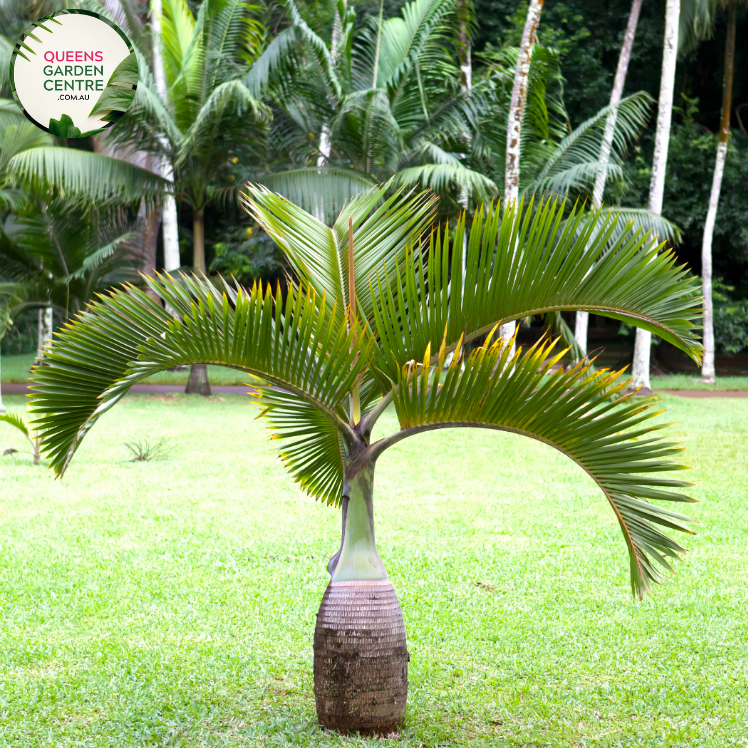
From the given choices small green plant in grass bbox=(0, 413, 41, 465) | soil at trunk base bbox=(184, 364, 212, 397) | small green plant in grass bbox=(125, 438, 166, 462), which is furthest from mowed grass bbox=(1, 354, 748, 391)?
small green plant in grass bbox=(0, 413, 41, 465)

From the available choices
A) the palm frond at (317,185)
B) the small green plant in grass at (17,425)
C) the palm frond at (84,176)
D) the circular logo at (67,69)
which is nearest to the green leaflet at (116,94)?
the circular logo at (67,69)

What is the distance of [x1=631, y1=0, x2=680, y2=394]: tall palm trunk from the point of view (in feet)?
52.1

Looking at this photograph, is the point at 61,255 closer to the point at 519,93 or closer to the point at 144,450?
the point at 144,450

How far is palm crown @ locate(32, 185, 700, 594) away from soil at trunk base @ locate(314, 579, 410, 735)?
1.29ft

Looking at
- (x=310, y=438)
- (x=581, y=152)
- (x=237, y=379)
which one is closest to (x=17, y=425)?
(x=310, y=438)

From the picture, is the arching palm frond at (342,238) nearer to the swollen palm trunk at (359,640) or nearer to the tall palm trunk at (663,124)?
the swollen palm trunk at (359,640)

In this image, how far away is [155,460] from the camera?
348 inches

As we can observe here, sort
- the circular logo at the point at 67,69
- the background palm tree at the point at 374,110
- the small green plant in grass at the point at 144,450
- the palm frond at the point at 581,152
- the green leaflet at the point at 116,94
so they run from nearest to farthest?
the circular logo at the point at 67,69, the green leaflet at the point at 116,94, the small green plant in grass at the point at 144,450, the background palm tree at the point at 374,110, the palm frond at the point at 581,152

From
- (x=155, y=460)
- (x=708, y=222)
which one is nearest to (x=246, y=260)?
(x=708, y=222)

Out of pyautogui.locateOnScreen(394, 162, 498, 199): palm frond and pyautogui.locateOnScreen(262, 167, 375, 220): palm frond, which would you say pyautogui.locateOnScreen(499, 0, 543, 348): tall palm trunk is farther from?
pyautogui.locateOnScreen(262, 167, 375, 220): palm frond

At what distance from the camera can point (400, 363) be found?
10.1 ft

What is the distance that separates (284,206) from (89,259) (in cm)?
1147

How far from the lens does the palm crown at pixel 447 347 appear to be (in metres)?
2.81

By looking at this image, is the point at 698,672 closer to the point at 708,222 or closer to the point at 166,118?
the point at 166,118
